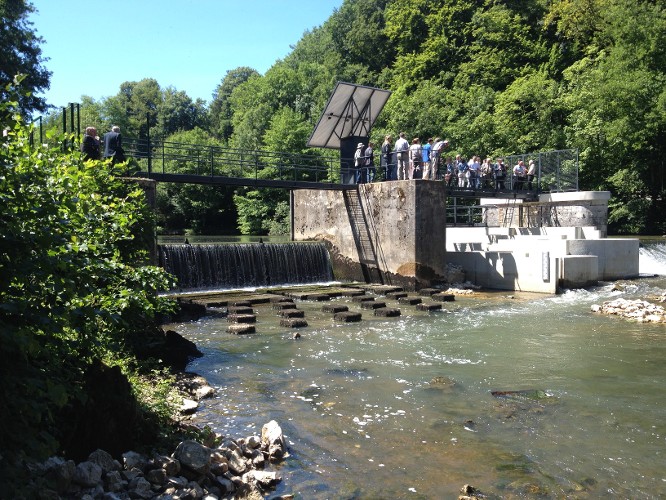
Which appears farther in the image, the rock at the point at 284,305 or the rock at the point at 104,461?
the rock at the point at 284,305

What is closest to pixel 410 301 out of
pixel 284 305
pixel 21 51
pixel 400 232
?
pixel 284 305

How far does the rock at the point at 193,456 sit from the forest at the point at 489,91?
2937 centimetres

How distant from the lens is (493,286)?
21469 millimetres

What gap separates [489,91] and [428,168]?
2477 centimetres

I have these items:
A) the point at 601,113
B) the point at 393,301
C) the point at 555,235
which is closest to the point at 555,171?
the point at 555,235

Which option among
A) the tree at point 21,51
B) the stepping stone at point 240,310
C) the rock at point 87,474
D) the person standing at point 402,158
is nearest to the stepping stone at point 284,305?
the stepping stone at point 240,310

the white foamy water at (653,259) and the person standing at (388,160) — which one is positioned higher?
the person standing at (388,160)

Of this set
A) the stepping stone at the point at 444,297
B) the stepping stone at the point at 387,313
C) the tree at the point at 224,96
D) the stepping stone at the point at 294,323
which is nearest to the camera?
the stepping stone at the point at 294,323

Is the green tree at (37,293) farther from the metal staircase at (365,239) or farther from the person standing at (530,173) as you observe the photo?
the person standing at (530,173)

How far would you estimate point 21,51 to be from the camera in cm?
3662

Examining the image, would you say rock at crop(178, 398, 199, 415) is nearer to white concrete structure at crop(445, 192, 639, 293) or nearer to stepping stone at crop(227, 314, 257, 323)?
stepping stone at crop(227, 314, 257, 323)

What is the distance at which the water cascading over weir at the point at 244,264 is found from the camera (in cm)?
1978

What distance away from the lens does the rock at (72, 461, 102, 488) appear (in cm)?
487

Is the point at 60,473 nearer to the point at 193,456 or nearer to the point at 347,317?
the point at 193,456
